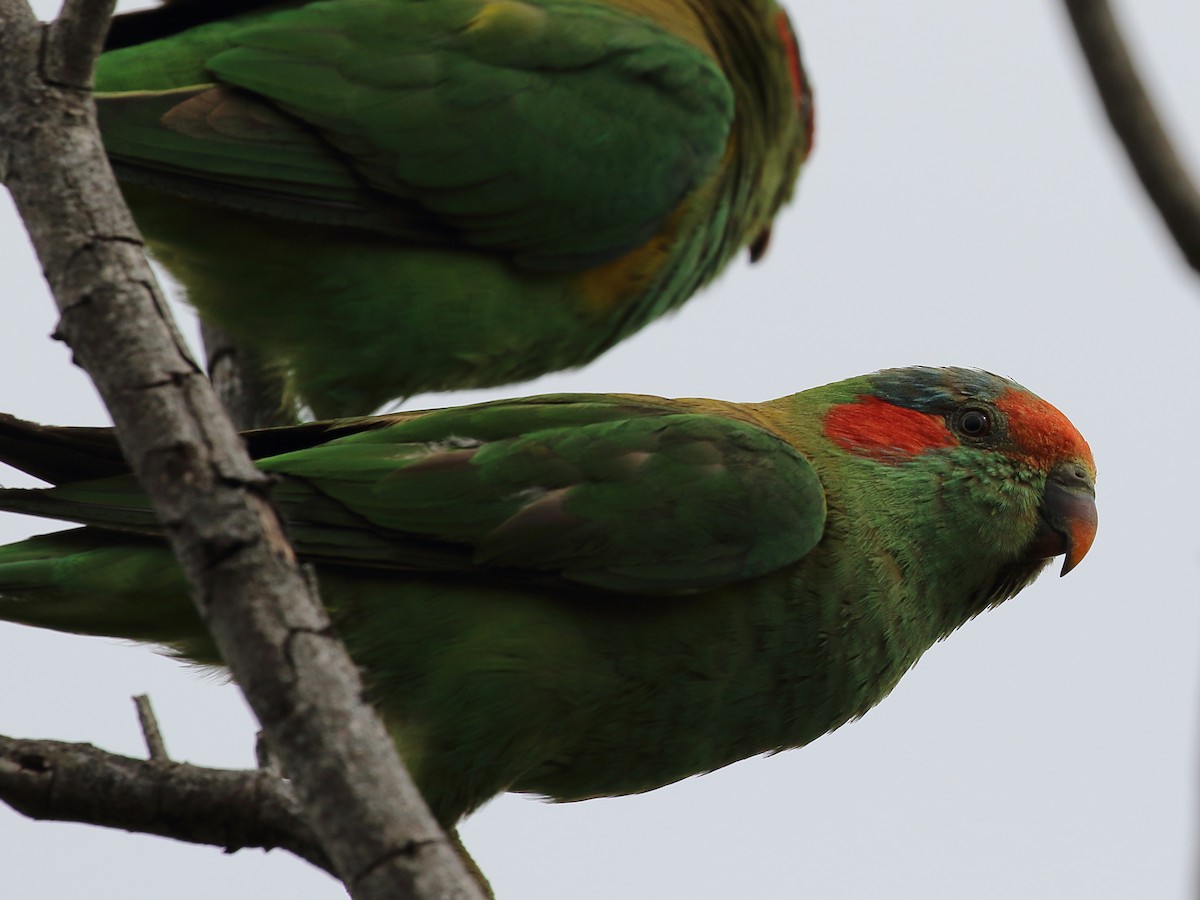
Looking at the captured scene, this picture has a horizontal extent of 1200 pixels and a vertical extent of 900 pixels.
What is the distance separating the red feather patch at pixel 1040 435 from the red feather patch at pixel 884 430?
167mm

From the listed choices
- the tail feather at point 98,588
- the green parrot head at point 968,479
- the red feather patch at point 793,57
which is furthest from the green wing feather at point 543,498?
the red feather patch at point 793,57

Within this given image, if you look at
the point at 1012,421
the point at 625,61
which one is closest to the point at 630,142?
the point at 625,61

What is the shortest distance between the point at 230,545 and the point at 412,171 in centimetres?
261

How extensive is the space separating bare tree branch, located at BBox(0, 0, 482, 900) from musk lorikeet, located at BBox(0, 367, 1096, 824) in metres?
0.93

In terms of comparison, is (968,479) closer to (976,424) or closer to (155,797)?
(976,424)

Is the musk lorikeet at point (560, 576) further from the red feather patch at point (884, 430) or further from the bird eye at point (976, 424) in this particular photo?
the bird eye at point (976, 424)

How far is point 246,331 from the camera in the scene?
4.75 m

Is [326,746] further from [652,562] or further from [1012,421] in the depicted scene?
[1012,421]

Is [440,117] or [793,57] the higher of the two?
[793,57]

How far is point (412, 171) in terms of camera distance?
4.57 metres

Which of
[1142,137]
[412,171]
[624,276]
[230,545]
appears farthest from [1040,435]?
[230,545]

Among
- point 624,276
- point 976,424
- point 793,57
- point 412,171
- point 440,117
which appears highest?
point 793,57

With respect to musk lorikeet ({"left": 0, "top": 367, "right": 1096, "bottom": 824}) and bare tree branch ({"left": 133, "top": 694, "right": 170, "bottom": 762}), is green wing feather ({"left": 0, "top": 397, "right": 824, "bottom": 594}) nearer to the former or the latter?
musk lorikeet ({"left": 0, "top": 367, "right": 1096, "bottom": 824})

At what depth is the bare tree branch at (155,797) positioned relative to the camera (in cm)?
325
